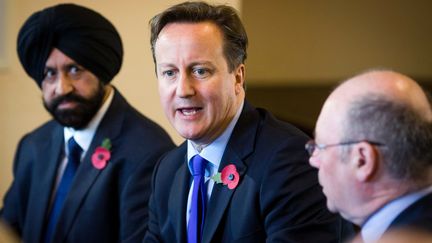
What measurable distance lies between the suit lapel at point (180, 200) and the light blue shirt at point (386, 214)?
0.72 metres

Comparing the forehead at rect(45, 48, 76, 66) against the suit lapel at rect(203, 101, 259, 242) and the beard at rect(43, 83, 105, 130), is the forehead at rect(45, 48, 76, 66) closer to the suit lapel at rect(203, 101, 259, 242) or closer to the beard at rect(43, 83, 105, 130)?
the beard at rect(43, 83, 105, 130)

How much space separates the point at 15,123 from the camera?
3.64m

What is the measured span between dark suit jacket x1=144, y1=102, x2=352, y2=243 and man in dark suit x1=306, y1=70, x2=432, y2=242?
0.40 metres

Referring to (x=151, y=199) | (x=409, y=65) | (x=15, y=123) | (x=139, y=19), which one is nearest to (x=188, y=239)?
(x=151, y=199)

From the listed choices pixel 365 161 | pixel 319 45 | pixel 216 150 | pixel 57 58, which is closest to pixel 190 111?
pixel 216 150

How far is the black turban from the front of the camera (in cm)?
241

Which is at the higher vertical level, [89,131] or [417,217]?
[417,217]

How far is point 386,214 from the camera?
1283mm

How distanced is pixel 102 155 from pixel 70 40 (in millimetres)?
476

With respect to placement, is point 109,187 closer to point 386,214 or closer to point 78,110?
point 78,110

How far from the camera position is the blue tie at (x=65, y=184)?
2.36 meters

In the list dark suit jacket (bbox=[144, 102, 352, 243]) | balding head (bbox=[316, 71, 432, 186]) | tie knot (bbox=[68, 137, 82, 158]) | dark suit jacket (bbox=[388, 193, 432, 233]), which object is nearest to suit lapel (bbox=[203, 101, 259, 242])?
dark suit jacket (bbox=[144, 102, 352, 243])

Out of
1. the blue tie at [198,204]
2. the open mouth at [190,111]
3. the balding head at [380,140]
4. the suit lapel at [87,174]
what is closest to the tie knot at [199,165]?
the blue tie at [198,204]

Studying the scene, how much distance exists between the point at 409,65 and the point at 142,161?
3293mm
